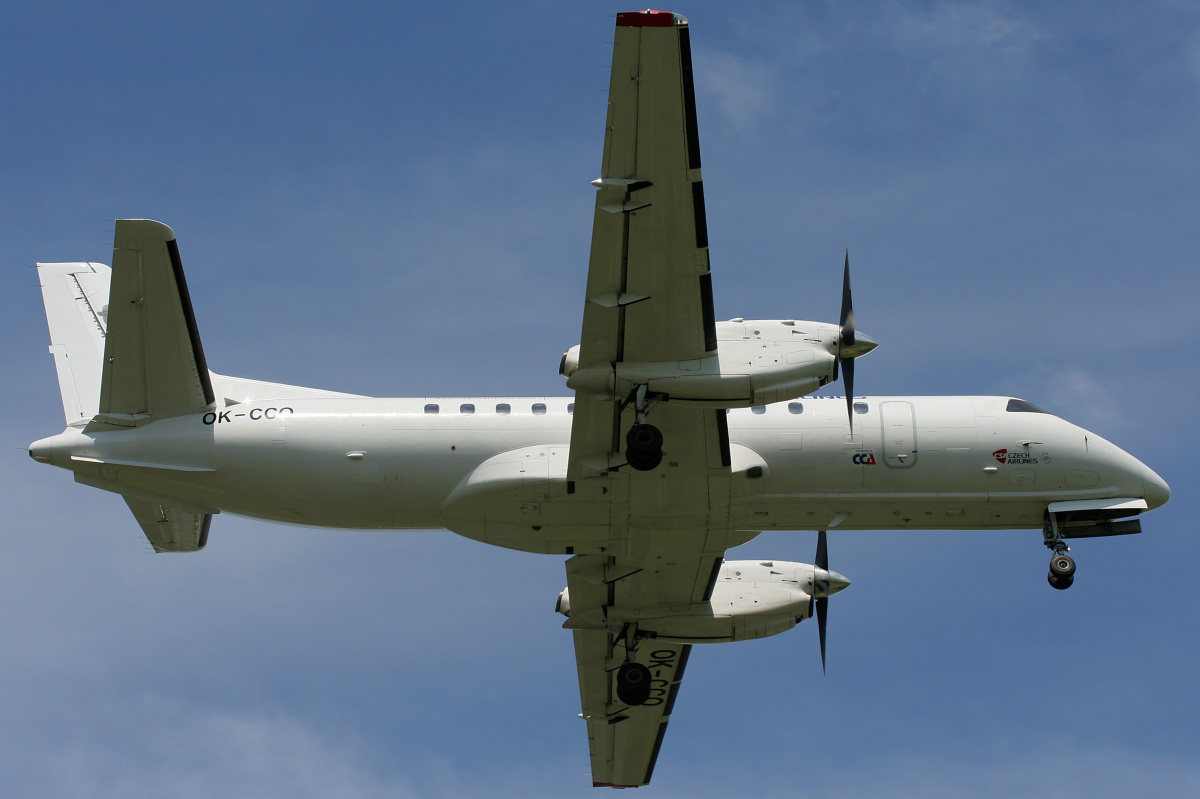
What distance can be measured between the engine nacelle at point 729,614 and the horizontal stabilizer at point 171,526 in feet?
25.0

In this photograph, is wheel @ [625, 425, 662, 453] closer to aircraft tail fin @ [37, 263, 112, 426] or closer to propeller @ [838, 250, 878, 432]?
propeller @ [838, 250, 878, 432]

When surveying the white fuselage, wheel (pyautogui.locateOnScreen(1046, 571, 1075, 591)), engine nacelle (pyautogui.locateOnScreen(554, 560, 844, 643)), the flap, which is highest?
the white fuselage

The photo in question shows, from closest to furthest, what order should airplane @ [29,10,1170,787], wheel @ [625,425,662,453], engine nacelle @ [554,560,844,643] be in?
airplane @ [29,10,1170,787] < wheel @ [625,425,662,453] < engine nacelle @ [554,560,844,643]

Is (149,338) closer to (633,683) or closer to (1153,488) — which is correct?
(633,683)

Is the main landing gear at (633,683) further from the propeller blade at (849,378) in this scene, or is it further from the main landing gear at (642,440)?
the propeller blade at (849,378)

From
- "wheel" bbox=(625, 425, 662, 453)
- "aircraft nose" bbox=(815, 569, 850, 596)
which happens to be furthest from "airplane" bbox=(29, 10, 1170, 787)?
"aircraft nose" bbox=(815, 569, 850, 596)

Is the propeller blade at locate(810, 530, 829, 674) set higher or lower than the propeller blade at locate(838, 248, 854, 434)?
lower

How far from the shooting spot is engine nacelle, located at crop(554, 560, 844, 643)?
26.1 m

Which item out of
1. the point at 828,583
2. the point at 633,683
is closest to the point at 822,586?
the point at 828,583

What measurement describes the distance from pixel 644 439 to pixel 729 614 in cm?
736

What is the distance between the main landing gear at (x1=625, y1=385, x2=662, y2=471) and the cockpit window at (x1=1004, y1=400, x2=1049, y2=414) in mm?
7840

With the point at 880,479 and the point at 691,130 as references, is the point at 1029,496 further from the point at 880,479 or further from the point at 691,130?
the point at 691,130

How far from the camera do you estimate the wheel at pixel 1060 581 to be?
23.5 m

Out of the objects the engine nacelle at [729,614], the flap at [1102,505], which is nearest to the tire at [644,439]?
the engine nacelle at [729,614]
